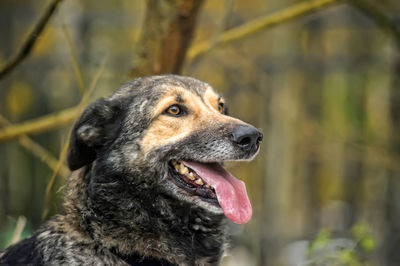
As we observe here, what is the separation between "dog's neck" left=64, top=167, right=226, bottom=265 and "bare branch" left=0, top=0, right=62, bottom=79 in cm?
122

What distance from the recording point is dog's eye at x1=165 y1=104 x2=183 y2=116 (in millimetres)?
3830

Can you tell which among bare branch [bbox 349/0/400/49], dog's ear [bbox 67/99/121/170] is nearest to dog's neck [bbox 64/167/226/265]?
dog's ear [bbox 67/99/121/170]

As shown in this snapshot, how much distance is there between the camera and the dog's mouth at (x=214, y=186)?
3570 mm

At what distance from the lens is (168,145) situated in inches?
146

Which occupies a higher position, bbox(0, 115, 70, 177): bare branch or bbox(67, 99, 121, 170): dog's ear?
bbox(0, 115, 70, 177): bare branch

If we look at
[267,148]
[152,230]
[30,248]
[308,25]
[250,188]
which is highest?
[308,25]

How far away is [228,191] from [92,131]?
3.06 feet

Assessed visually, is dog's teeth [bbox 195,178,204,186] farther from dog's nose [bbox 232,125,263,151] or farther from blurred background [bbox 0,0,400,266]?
blurred background [bbox 0,0,400,266]

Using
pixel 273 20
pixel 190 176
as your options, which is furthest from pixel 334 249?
pixel 190 176

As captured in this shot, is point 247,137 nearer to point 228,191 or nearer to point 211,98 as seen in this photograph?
point 228,191

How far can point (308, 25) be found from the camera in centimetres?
937

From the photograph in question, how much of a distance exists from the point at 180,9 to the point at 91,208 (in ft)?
6.48

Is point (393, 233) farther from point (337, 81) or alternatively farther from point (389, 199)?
point (337, 81)

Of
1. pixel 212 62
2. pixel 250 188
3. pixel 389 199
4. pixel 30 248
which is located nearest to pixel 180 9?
pixel 30 248
